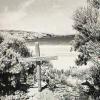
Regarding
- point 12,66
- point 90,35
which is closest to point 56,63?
point 12,66

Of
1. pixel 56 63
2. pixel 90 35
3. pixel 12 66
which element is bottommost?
pixel 56 63

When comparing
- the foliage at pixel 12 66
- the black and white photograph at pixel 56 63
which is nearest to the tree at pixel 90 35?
the black and white photograph at pixel 56 63

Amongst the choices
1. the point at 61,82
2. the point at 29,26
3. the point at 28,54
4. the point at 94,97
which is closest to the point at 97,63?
the point at 94,97

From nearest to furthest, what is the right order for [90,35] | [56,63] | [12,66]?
[90,35], [12,66], [56,63]

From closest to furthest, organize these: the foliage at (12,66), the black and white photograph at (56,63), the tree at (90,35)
Answer: the tree at (90,35) < the black and white photograph at (56,63) < the foliage at (12,66)

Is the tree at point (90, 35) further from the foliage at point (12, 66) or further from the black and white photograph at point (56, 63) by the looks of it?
the foliage at point (12, 66)

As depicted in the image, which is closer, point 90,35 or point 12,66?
point 90,35

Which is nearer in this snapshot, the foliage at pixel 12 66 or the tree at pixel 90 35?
the tree at pixel 90 35

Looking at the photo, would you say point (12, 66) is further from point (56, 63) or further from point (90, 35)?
point (56, 63)

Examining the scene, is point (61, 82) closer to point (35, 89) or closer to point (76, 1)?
point (35, 89)

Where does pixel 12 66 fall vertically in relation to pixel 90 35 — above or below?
below

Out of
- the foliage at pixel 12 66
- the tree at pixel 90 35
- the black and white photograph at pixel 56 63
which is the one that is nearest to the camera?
the tree at pixel 90 35

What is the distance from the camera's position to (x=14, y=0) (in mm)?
26922

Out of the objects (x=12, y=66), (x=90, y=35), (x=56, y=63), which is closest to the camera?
(x=90, y=35)
